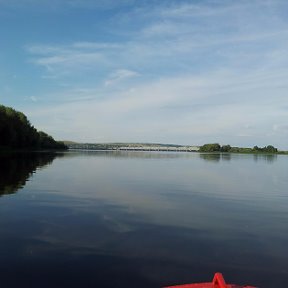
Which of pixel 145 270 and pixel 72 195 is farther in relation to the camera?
pixel 72 195

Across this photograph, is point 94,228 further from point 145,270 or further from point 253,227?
point 253,227

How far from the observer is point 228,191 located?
3778 centimetres

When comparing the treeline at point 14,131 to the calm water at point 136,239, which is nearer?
the calm water at point 136,239

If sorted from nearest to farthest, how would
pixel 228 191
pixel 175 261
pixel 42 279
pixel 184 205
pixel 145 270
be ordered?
pixel 42 279 < pixel 145 270 < pixel 175 261 < pixel 184 205 < pixel 228 191

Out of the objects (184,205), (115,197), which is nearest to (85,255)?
(184,205)

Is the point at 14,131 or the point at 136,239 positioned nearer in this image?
the point at 136,239

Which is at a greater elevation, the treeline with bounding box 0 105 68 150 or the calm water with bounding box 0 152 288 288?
the treeline with bounding box 0 105 68 150

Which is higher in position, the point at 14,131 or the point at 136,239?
the point at 14,131

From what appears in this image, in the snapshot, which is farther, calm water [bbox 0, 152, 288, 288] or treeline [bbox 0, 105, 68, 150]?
treeline [bbox 0, 105, 68, 150]

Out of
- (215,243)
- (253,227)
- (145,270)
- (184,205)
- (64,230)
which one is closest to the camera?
(145,270)

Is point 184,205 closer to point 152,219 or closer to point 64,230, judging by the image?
point 152,219

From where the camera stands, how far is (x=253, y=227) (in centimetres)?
2108

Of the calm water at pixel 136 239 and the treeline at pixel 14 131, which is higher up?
the treeline at pixel 14 131

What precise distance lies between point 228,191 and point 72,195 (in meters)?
14.5
